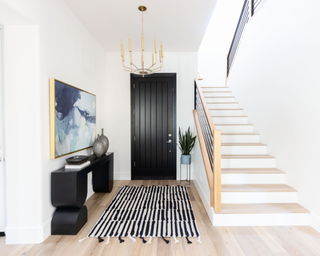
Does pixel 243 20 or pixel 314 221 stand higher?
pixel 243 20

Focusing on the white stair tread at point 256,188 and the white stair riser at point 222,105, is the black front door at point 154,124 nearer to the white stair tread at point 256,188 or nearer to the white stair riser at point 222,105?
the white stair riser at point 222,105

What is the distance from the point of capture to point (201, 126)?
373cm

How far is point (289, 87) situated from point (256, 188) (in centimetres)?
149

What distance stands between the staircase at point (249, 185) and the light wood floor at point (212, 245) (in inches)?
4.4

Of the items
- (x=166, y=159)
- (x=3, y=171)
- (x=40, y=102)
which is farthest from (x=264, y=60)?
(x=3, y=171)

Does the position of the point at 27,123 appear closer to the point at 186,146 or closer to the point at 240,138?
the point at 186,146

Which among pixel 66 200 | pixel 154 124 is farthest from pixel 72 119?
pixel 154 124

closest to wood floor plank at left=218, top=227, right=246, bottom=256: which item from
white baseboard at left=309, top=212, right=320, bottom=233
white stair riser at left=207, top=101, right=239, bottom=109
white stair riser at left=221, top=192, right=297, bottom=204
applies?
white stair riser at left=221, top=192, right=297, bottom=204

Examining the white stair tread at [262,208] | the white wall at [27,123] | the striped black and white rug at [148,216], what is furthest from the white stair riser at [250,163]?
the white wall at [27,123]

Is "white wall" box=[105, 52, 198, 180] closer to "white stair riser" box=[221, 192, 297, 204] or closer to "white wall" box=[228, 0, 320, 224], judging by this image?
"white wall" box=[228, 0, 320, 224]

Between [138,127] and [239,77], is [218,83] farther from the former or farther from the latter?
[138,127]

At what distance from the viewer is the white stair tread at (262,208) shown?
8.01ft

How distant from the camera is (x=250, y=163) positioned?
3.22 m

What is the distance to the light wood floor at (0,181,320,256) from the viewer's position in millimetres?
1935
